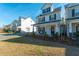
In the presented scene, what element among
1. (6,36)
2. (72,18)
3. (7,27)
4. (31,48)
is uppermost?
(72,18)

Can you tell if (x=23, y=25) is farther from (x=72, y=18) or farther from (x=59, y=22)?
(x=72, y=18)

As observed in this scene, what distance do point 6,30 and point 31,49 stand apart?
182 centimetres

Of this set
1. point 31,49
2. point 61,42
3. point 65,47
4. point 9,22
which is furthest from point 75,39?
point 9,22

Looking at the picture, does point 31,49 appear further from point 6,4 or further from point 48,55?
point 6,4

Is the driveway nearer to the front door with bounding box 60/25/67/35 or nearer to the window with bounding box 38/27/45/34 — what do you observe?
the window with bounding box 38/27/45/34

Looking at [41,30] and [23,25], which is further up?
[23,25]

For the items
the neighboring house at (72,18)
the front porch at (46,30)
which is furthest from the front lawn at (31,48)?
the neighboring house at (72,18)

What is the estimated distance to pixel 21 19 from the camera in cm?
977

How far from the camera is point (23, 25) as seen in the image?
1008 centimetres

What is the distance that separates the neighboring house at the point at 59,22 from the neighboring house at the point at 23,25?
457 mm

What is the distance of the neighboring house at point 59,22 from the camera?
10.9 meters

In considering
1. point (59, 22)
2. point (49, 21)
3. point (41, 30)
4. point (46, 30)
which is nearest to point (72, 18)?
point (59, 22)

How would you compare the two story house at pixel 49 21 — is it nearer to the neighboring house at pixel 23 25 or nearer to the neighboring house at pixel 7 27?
the neighboring house at pixel 23 25

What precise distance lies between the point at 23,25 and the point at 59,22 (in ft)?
9.15
